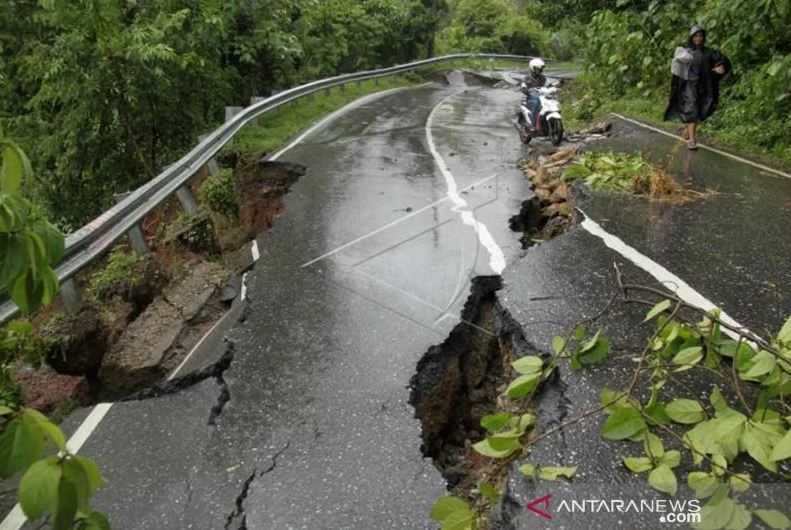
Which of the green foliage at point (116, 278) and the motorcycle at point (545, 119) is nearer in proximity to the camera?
the green foliage at point (116, 278)

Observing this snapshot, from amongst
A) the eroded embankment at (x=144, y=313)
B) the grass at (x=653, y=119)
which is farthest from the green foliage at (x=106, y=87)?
the grass at (x=653, y=119)

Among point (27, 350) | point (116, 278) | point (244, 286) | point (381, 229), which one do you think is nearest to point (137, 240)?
point (116, 278)

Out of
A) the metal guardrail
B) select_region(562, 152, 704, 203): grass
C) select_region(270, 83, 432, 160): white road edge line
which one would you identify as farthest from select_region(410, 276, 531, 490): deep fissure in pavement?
select_region(270, 83, 432, 160): white road edge line

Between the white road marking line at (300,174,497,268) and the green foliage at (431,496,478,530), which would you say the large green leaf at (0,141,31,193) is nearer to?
the green foliage at (431,496,478,530)

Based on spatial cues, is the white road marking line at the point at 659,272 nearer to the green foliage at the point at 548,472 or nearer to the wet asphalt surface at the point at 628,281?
the wet asphalt surface at the point at 628,281

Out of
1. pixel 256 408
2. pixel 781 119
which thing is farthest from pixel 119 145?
pixel 781 119

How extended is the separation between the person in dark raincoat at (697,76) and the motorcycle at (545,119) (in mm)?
1923

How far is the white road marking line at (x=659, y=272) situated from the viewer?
4502 mm

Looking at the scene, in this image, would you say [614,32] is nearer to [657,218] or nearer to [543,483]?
[657,218]

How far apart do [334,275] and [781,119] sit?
9.03 meters

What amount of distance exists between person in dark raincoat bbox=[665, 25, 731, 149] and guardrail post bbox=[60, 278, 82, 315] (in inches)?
345

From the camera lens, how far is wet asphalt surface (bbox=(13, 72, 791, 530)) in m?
3.10

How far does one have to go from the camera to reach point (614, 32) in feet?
56.0

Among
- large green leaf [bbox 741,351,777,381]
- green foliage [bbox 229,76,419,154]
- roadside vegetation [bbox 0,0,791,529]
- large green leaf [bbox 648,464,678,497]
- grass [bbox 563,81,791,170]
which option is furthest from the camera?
green foliage [bbox 229,76,419,154]
